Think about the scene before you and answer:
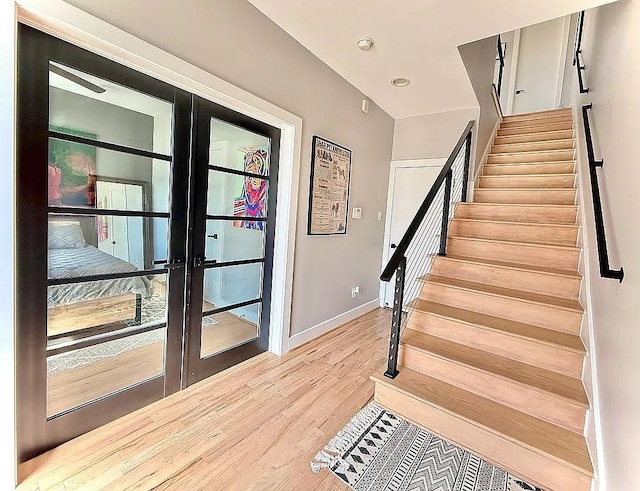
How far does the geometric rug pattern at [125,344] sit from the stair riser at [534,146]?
4.25 metres

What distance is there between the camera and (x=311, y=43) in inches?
100

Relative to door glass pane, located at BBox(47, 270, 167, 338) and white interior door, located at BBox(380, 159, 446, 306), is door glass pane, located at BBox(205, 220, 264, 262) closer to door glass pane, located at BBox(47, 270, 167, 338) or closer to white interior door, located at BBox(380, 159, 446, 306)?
door glass pane, located at BBox(47, 270, 167, 338)

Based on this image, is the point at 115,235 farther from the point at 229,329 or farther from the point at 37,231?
the point at 229,329

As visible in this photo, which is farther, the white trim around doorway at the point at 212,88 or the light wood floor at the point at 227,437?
the light wood floor at the point at 227,437

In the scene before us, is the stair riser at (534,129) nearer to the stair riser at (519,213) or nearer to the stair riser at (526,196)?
the stair riser at (526,196)

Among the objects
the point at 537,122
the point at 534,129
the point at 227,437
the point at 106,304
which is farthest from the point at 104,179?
the point at 537,122

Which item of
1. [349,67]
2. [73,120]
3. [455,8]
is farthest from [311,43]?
[73,120]

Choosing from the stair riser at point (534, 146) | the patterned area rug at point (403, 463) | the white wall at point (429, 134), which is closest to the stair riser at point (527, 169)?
the stair riser at point (534, 146)

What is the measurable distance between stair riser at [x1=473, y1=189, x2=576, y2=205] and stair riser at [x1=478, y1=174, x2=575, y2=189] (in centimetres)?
19

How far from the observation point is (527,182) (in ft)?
11.1

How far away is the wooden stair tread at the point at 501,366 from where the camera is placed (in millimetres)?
1798

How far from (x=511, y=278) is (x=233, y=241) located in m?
2.23

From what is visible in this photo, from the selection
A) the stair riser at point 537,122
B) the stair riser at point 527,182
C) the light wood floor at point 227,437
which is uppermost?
the stair riser at point 537,122

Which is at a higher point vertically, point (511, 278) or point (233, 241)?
point (233, 241)
